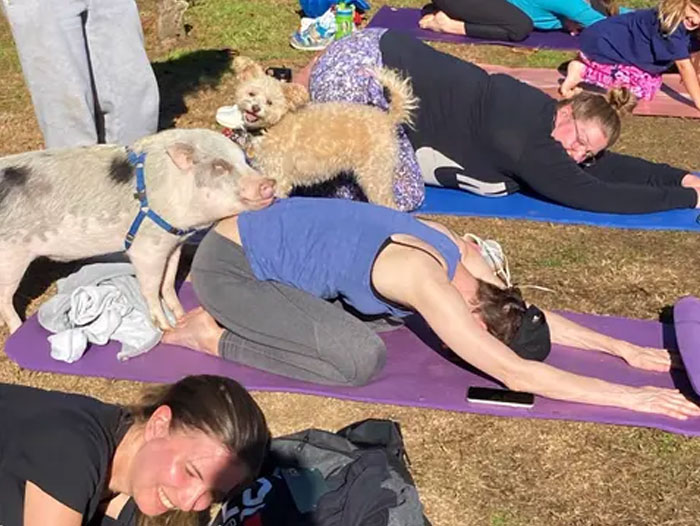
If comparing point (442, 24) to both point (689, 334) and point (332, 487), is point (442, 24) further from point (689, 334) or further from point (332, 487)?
point (332, 487)

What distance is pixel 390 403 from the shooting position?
411 cm

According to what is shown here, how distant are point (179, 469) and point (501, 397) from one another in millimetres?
1850

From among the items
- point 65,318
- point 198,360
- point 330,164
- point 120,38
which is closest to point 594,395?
point 198,360

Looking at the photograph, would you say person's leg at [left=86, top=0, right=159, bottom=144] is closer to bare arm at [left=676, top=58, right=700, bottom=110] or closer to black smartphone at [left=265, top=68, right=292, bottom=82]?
black smartphone at [left=265, top=68, right=292, bottom=82]

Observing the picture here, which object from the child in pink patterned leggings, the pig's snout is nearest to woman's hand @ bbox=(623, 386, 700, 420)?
the pig's snout

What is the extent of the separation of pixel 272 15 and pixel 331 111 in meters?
5.38

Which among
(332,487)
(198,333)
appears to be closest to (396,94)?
(198,333)

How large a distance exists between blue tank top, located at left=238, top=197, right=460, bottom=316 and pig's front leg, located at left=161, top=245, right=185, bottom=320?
1.83ft

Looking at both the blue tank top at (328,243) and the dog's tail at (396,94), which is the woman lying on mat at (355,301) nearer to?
the blue tank top at (328,243)

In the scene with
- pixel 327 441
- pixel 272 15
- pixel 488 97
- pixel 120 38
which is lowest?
pixel 272 15

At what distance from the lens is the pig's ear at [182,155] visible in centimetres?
416

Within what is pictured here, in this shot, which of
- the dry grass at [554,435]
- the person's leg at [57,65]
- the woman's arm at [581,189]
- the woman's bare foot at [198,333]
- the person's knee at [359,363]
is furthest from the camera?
the woman's arm at [581,189]

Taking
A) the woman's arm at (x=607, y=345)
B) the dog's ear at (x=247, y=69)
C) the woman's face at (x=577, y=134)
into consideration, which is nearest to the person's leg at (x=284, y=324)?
the woman's arm at (x=607, y=345)

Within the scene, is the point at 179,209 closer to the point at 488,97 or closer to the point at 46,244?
the point at 46,244
